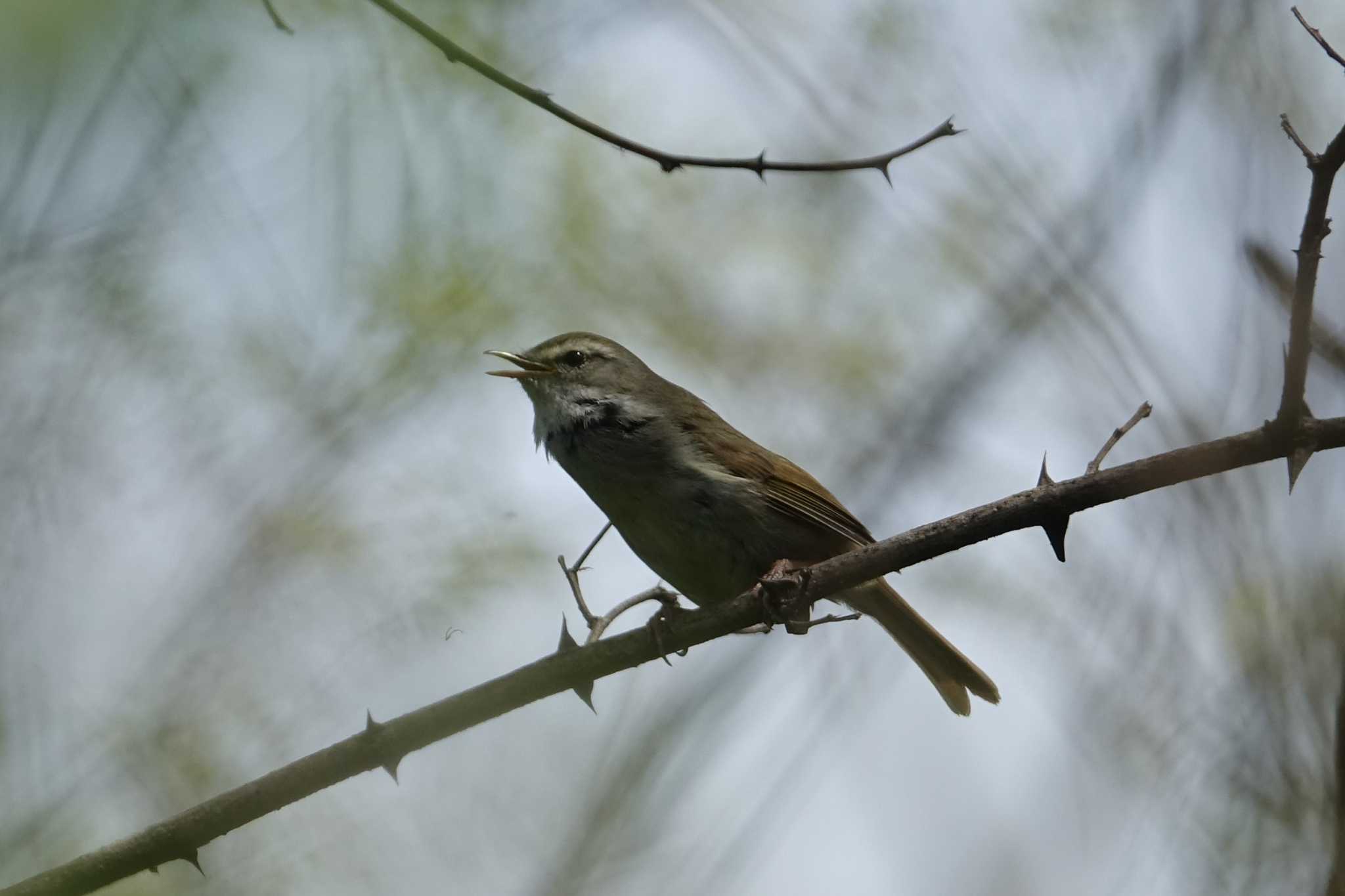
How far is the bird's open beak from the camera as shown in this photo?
5.79 metres

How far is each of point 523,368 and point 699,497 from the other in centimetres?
131

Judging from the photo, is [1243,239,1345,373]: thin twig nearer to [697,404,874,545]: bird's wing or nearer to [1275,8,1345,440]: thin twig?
[1275,8,1345,440]: thin twig

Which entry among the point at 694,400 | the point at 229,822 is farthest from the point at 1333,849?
the point at 694,400

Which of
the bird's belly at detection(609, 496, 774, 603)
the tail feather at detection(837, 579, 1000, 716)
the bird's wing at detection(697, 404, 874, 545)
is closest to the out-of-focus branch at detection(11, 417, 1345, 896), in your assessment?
the bird's belly at detection(609, 496, 774, 603)

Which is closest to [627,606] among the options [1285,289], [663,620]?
[663,620]

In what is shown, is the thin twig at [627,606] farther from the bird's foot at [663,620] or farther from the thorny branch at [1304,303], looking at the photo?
the thorny branch at [1304,303]

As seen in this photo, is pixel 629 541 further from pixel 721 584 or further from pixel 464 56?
pixel 464 56

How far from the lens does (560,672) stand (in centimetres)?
366

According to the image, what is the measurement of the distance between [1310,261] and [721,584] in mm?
2930

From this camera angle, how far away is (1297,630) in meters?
3.50

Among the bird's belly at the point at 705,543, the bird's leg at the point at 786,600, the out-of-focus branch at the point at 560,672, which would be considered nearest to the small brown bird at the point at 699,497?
the bird's belly at the point at 705,543


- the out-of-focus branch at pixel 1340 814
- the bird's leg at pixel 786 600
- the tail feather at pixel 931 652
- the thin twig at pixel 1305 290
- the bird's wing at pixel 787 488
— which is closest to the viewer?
the out-of-focus branch at pixel 1340 814

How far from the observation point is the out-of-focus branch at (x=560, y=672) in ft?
9.20

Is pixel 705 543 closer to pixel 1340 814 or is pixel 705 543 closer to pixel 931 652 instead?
pixel 931 652
